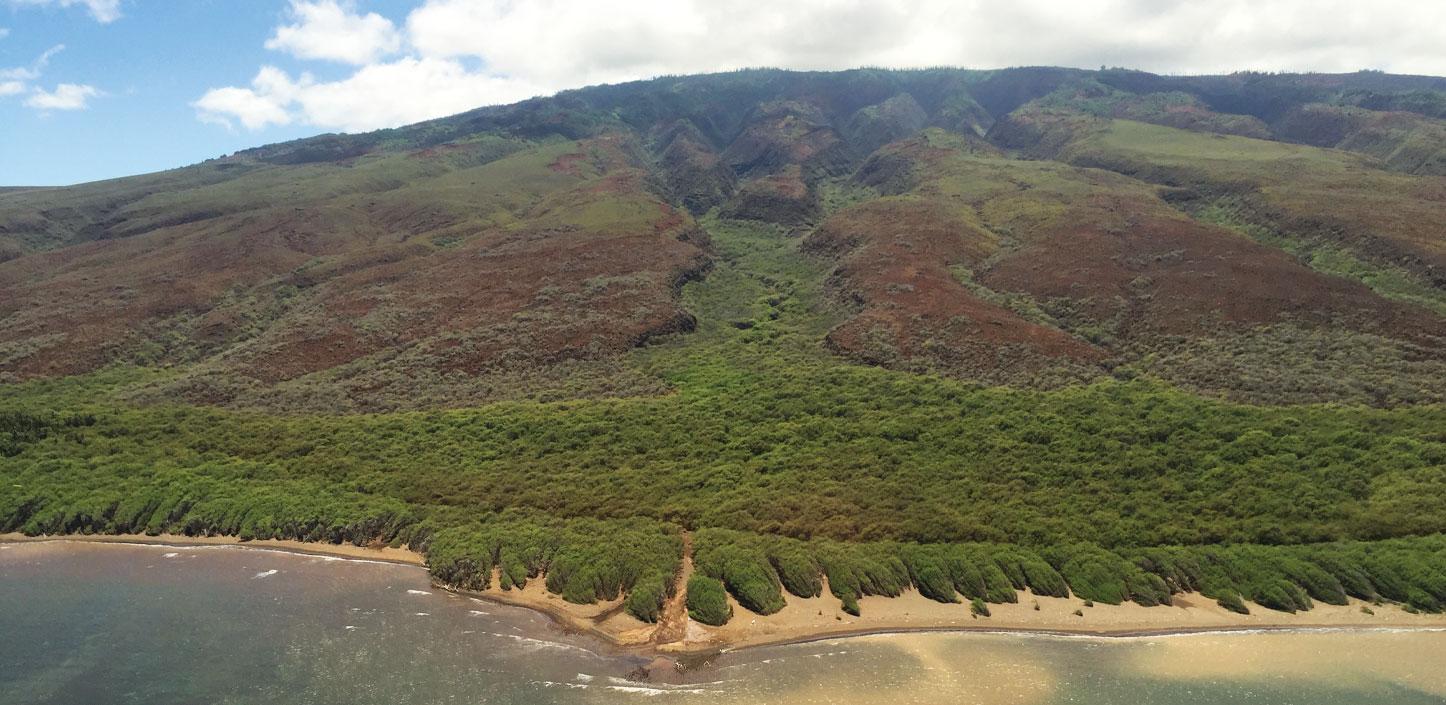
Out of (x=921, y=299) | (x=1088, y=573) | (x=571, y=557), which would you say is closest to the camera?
(x=1088, y=573)

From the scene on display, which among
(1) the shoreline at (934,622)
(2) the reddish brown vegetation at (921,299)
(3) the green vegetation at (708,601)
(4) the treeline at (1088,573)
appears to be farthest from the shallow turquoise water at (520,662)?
(2) the reddish brown vegetation at (921,299)

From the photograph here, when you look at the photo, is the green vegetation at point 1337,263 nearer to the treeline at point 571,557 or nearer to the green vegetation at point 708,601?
the green vegetation at point 708,601

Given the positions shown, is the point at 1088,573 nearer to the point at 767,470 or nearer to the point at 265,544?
the point at 767,470

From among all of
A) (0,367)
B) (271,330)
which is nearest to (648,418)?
(271,330)

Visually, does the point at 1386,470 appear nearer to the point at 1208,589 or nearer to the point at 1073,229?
the point at 1208,589

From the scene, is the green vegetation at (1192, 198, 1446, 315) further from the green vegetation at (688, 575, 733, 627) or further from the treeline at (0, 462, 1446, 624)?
the green vegetation at (688, 575, 733, 627)

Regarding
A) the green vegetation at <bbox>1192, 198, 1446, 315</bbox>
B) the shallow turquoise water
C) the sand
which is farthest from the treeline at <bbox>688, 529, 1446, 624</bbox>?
the green vegetation at <bbox>1192, 198, 1446, 315</bbox>

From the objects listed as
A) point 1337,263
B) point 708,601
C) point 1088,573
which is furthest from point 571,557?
point 1337,263
